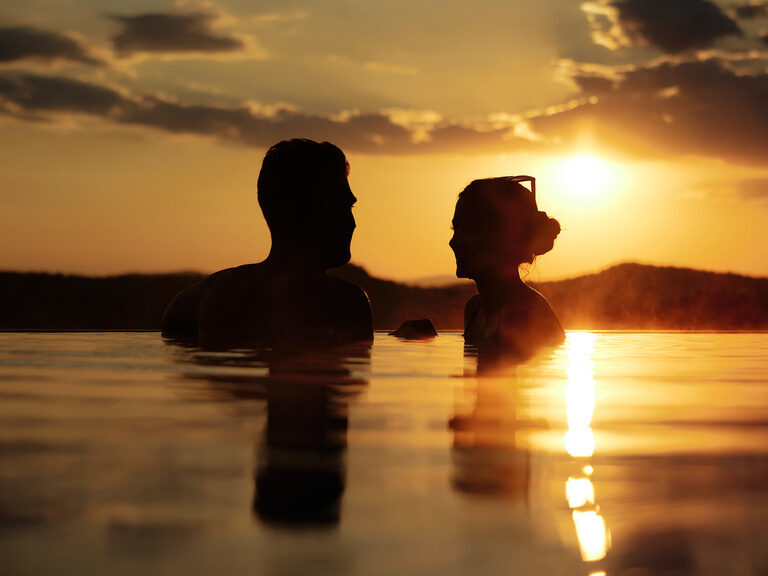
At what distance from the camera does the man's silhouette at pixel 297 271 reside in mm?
5828

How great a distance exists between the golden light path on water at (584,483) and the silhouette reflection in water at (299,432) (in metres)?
0.41

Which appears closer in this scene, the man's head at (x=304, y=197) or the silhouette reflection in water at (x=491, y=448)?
the silhouette reflection in water at (x=491, y=448)

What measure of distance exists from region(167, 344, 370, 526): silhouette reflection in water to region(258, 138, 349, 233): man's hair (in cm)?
144

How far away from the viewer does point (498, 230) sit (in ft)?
23.4

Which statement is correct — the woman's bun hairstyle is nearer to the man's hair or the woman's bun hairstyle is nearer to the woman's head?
the woman's head

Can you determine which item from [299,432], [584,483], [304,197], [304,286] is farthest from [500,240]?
[584,483]

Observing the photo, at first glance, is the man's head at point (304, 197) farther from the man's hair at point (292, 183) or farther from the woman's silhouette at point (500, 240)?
the woman's silhouette at point (500, 240)

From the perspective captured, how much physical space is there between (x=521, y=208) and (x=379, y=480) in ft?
18.6

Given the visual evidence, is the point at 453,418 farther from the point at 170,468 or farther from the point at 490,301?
the point at 490,301

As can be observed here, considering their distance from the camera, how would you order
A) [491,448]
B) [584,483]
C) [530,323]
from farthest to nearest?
[530,323], [491,448], [584,483]

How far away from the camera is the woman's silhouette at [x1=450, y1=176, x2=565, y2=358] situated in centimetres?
707

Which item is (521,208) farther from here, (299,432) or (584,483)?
(584,483)

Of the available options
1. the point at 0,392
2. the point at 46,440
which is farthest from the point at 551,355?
the point at 46,440

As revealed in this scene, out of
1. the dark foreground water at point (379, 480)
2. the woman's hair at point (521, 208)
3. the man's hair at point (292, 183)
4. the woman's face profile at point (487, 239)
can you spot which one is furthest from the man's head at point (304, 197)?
the dark foreground water at point (379, 480)
